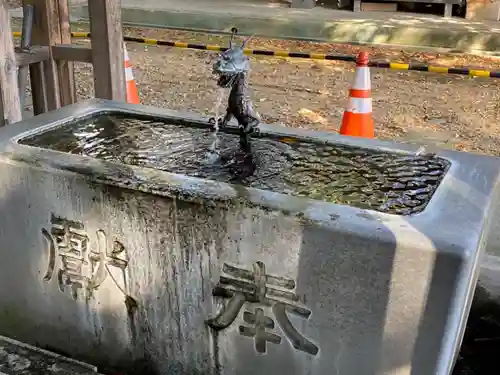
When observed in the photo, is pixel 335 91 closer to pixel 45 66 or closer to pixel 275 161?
pixel 45 66

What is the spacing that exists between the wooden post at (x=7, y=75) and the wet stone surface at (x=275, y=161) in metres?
0.84

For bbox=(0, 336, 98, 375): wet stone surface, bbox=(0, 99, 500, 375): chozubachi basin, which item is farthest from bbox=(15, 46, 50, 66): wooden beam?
bbox=(0, 336, 98, 375): wet stone surface

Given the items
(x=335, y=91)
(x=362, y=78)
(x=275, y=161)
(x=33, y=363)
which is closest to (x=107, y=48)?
(x=275, y=161)

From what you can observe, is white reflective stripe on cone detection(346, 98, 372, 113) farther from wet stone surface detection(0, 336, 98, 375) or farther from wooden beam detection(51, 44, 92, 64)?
wet stone surface detection(0, 336, 98, 375)

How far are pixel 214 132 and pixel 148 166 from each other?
21.3 inches

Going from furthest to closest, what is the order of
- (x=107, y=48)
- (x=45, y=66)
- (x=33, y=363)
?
1. (x=45, y=66)
2. (x=107, y=48)
3. (x=33, y=363)

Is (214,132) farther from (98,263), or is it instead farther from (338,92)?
(338,92)

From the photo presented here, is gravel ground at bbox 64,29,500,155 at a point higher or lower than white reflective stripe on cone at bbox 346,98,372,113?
lower

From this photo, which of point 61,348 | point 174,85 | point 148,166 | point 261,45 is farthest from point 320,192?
point 261,45

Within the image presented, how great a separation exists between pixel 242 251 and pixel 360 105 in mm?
3041

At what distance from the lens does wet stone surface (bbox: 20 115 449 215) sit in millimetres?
2510

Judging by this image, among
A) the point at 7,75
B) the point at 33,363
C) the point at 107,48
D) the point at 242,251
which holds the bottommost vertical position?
the point at 33,363

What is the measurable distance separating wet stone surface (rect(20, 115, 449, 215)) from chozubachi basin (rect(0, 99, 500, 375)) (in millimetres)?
11

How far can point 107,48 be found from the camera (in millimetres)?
4035
